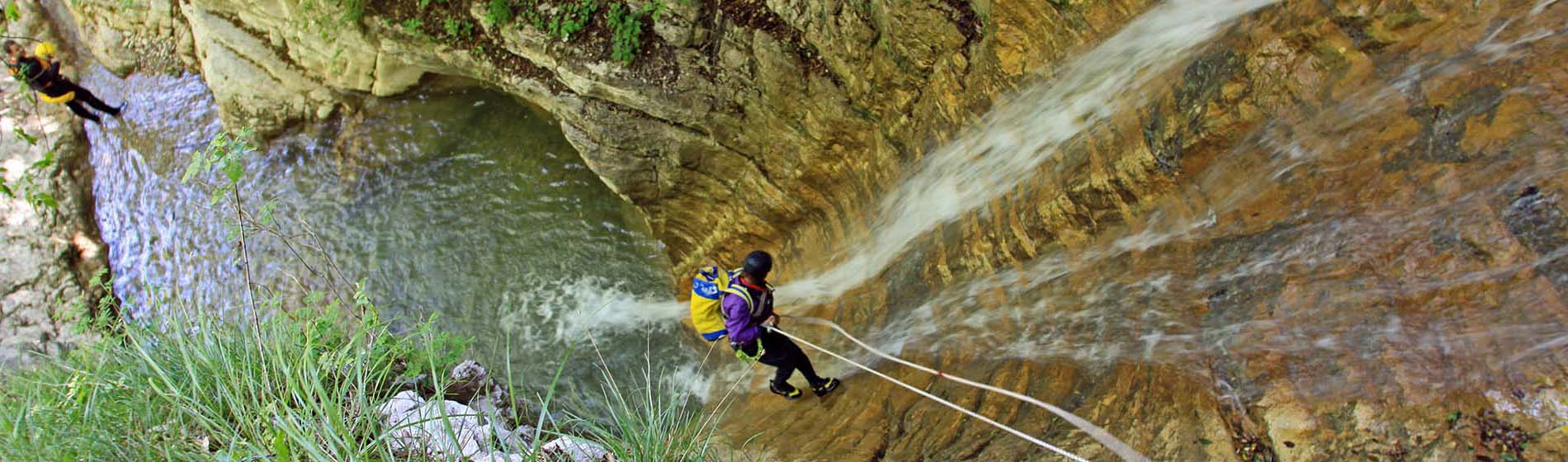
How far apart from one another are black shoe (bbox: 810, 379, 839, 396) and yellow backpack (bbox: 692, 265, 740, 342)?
32.2 inches

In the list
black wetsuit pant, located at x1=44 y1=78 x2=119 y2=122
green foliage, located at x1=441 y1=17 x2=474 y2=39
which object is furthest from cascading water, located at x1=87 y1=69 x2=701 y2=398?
green foliage, located at x1=441 y1=17 x2=474 y2=39

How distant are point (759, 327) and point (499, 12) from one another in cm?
343

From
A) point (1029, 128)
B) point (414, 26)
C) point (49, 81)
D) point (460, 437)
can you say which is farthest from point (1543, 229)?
point (49, 81)

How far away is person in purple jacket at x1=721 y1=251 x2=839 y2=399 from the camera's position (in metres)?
4.54

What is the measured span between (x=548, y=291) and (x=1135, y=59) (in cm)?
509

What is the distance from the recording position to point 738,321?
4.57 m

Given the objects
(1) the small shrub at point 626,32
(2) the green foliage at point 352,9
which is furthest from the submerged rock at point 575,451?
(2) the green foliage at point 352,9

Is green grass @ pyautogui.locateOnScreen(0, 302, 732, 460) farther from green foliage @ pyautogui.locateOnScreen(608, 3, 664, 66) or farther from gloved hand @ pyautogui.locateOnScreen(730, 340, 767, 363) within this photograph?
green foliage @ pyautogui.locateOnScreen(608, 3, 664, 66)

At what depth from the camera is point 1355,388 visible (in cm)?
302

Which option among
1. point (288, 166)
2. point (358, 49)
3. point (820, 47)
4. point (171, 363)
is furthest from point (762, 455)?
point (288, 166)

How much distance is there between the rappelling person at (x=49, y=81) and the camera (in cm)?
845

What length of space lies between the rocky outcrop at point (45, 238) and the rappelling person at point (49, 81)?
500 millimetres

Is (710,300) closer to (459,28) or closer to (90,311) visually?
(459,28)

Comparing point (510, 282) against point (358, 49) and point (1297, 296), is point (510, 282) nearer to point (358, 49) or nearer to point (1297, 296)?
point (358, 49)
